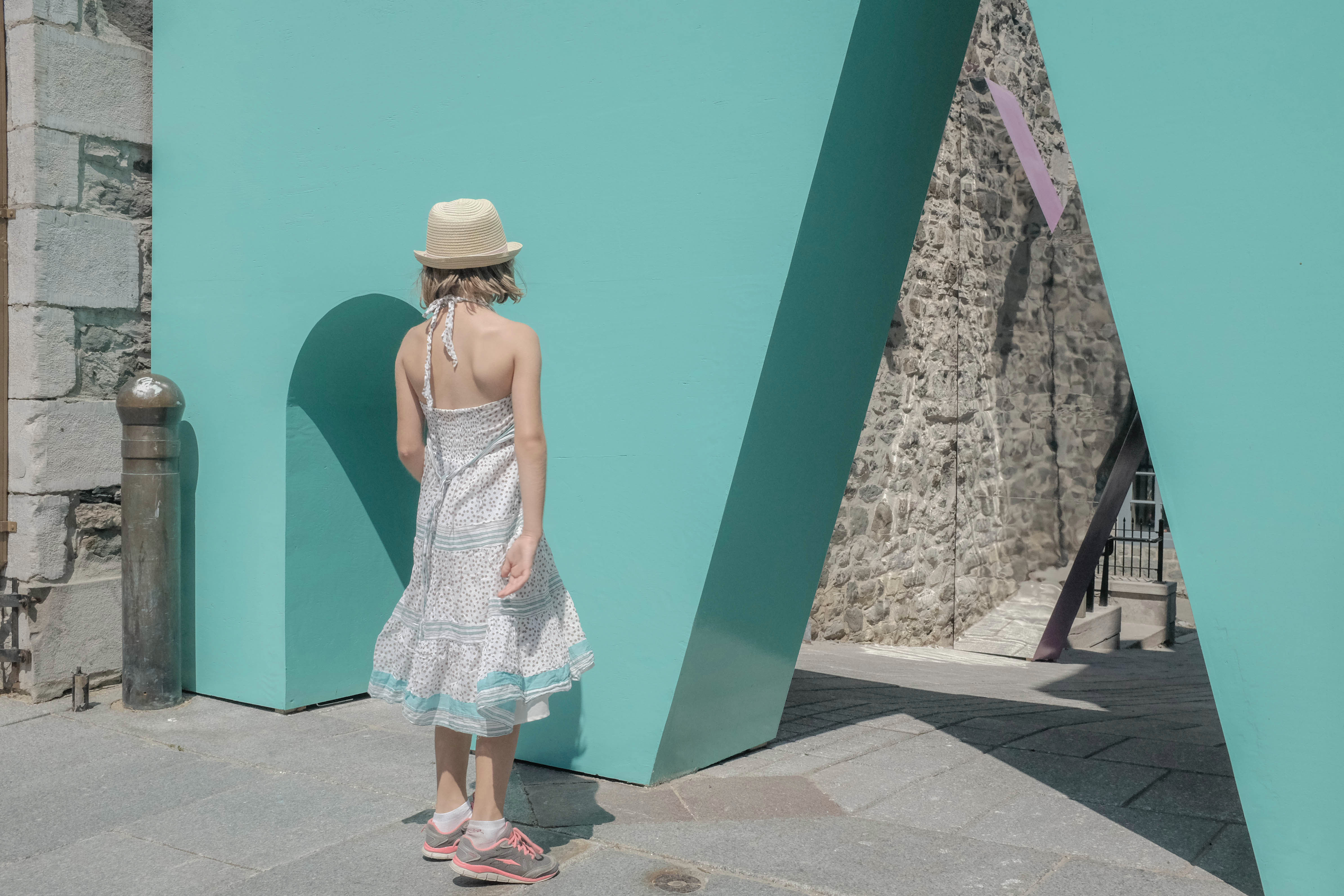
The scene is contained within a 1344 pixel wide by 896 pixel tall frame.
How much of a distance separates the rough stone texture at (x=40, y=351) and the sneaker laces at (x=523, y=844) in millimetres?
3011

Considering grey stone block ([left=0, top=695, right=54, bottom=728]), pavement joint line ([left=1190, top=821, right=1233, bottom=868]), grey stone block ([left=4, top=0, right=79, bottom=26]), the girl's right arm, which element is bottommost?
grey stone block ([left=0, top=695, right=54, bottom=728])

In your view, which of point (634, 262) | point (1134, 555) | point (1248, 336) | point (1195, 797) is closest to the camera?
point (1248, 336)

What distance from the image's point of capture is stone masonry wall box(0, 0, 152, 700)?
441 centimetres

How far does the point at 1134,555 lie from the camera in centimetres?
1094

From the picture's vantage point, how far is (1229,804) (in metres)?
3.14

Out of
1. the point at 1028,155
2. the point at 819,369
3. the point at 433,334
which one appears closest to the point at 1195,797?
the point at 819,369

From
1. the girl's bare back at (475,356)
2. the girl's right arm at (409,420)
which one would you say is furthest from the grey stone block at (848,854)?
the girl's bare back at (475,356)

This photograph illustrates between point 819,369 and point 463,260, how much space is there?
132 centimetres

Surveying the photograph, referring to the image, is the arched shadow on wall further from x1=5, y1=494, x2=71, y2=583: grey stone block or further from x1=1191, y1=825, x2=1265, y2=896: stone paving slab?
x1=1191, y1=825, x2=1265, y2=896: stone paving slab

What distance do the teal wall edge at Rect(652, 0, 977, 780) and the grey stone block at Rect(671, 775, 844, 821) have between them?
0.13 metres

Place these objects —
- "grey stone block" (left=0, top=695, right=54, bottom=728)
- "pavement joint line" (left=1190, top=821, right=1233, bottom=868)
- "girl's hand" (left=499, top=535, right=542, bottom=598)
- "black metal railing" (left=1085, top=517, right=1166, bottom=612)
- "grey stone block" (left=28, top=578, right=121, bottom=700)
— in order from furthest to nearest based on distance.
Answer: "black metal railing" (left=1085, top=517, right=1166, bottom=612) → "grey stone block" (left=28, top=578, right=121, bottom=700) → "grey stone block" (left=0, top=695, right=54, bottom=728) → "pavement joint line" (left=1190, top=821, right=1233, bottom=868) → "girl's hand" (left=499, top=535, right=542, bottom=598)

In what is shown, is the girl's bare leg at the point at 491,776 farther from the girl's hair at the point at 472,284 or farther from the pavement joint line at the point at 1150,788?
the pavement joint line at the point at 1150,788

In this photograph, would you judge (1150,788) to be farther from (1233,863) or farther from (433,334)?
(433,334)

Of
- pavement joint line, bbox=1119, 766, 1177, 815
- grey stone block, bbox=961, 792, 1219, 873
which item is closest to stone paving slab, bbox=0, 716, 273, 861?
grey stone block, bbox=961, 792, 1219, 873
